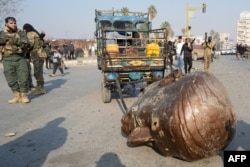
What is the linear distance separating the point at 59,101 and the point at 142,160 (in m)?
5.00

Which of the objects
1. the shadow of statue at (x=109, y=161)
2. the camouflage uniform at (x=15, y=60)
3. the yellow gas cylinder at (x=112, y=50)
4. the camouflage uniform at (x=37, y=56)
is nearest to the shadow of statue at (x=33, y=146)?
the shadow of statue at (x=109, y=161)

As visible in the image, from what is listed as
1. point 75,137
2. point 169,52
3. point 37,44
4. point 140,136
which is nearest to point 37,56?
point 37,44

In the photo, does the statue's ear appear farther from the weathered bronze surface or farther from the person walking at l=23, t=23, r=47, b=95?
the person walking at l=23, t=23, r=47, b=95

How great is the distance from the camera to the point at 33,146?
4.78 meters

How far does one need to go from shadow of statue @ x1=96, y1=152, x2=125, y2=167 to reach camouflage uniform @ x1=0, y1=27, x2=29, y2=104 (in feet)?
15.0

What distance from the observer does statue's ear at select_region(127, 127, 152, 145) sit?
4.01 metres

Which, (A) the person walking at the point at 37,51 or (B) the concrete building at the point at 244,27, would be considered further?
(B) the concrete building at the point at 244,27

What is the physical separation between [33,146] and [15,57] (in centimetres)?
391

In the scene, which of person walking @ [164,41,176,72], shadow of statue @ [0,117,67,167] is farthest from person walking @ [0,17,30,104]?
person walking @ [164,41,176,72]

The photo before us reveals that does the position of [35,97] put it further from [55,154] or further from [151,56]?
[55,154]

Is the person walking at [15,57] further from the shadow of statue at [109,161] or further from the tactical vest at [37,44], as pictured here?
the shadow of statue at [109,161]

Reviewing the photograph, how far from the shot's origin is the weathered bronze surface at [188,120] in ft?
12.0

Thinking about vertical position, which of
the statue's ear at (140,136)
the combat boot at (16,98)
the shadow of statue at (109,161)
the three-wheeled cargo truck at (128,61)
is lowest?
the shadow of statue at (109,161)

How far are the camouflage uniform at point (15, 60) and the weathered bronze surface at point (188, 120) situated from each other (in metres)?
4.81
